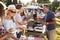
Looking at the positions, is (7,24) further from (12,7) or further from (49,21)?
(49,21)

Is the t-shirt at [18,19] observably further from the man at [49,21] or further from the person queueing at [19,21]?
the man at [49,21]

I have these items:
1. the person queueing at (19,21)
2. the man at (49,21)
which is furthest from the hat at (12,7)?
the man at (49,21)

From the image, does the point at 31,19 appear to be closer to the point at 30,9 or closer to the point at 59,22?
the point at 30,9

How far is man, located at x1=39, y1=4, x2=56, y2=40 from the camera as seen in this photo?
183cm

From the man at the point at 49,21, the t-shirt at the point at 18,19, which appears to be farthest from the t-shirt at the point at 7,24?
the man at the point at 49,21

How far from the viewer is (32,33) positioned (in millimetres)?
1888

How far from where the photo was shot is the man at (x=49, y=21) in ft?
6.00

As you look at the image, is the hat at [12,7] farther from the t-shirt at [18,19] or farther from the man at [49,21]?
the man at [49,21]

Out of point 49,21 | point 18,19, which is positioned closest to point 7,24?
point 18,19

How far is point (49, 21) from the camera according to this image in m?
1.84

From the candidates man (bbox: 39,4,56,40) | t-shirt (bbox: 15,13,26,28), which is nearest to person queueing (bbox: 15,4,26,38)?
t-shirt (bbox: 15,13,26,28)

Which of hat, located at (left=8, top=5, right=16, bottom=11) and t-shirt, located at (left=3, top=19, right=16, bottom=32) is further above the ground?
hat, located at (left=8, top=5, right=16, bottom=11)

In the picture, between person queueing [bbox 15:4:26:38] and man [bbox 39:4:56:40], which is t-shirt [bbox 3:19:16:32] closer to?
person queueing [bbox 15:4:26:38]

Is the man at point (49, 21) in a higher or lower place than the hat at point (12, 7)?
lower
